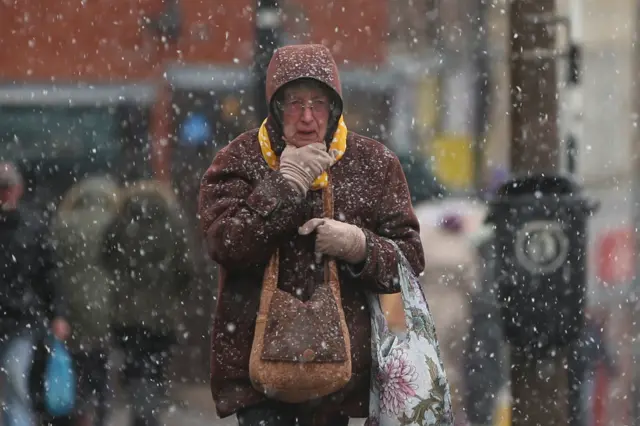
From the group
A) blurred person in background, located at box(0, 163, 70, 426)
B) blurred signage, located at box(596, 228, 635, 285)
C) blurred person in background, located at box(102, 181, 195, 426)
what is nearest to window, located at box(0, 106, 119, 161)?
blurred signage, located at box(596, 228, 635, 285)

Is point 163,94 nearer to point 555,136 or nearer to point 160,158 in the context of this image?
point 160,158

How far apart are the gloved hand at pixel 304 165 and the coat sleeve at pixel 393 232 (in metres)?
0.25

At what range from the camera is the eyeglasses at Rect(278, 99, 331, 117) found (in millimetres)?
4602

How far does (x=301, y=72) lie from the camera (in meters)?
4.56

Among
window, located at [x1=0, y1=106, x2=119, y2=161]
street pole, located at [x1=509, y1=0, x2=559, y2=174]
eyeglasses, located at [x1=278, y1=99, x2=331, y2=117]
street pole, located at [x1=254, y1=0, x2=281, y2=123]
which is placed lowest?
eyeglasses, located at [x1=278, y1=99, x2=331, y2=117]

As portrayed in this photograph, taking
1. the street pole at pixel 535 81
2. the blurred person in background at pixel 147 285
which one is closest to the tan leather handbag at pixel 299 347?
the street pole at pixel 535 81

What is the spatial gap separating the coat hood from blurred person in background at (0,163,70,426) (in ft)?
11.8

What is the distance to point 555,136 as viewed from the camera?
6.75 m

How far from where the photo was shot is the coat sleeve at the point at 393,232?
456 cm

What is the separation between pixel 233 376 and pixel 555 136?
271 centimetres

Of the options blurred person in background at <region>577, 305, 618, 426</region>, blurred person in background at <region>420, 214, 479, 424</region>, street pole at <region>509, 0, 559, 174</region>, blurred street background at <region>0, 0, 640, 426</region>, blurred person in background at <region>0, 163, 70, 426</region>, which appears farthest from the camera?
blurred street background at <region>0, 0, 640, 426</region>

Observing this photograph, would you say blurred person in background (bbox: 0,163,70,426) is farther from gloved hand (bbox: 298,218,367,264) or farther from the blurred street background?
gloved hand (bbox: 298,218,367,264)

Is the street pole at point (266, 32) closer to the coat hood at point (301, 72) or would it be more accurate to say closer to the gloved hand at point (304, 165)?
the coat hood at point (301, 72)

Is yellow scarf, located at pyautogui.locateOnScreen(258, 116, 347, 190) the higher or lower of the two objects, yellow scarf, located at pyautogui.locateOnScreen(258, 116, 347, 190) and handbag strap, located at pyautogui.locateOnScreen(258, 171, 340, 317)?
the higher
